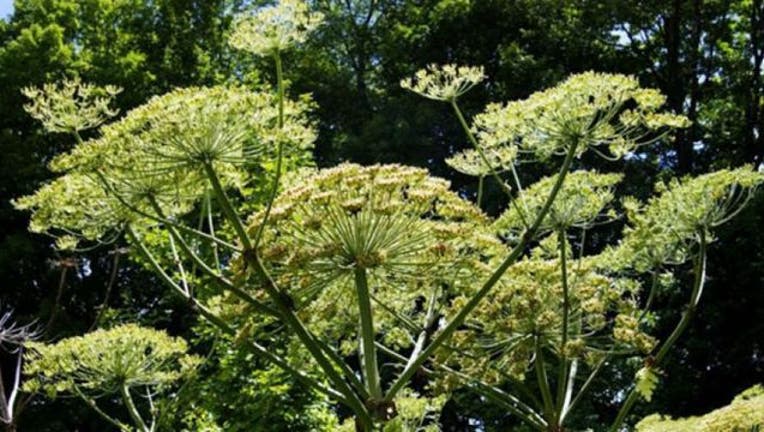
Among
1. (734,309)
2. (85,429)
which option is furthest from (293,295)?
(85,429)

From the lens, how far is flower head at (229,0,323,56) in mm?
5164

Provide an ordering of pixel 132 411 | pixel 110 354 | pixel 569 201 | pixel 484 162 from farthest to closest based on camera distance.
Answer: pixel 110 354
pixel 132 411
pixel 569 201
pixel 484 162

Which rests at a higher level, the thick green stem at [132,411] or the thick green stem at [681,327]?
the thick green stem at [132,411]

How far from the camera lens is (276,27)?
520cm

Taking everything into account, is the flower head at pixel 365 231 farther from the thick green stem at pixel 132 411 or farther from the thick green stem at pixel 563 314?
the thick green stem at pixel 132 411

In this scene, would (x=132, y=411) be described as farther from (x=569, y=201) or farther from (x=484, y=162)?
(x=569, y=201)

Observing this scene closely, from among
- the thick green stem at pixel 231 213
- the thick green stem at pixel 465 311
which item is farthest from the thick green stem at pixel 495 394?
the thick green stem at pixel 231 213

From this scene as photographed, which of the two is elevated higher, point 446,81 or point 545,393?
point 446,81

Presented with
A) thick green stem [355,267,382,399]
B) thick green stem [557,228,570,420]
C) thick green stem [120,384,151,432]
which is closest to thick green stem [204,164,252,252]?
thick green stem [355,267,382,399]

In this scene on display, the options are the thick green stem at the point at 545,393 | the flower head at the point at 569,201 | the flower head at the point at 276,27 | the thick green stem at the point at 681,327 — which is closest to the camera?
the flower head at the point at 276,27

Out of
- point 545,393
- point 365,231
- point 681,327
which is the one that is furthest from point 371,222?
point 681,327

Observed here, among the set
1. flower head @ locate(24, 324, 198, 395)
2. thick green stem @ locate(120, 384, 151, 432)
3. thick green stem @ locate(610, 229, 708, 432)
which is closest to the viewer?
thick green stem @ locate(610, 229, 708, 432)

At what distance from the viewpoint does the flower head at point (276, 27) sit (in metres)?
5.16

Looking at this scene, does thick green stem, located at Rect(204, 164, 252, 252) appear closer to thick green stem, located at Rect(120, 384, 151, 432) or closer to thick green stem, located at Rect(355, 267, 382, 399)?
thick green stem, located at Rect(355, 267, 382, 399)
